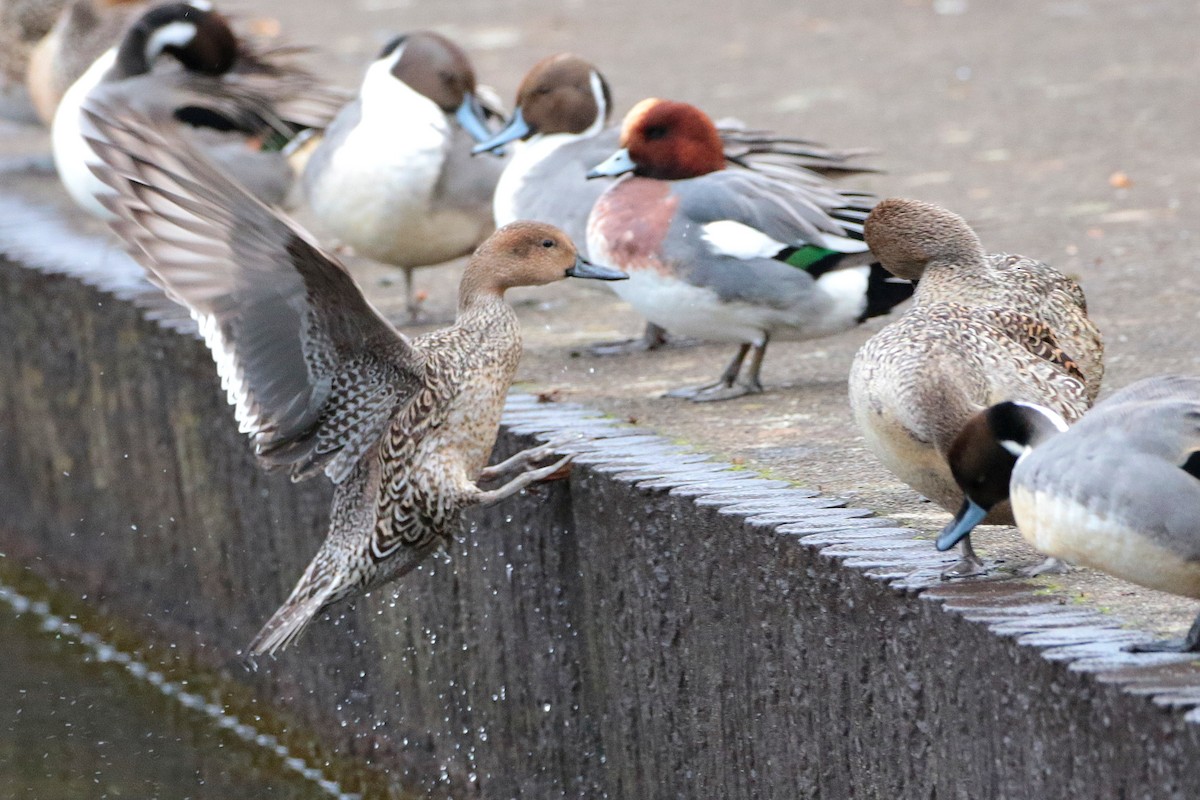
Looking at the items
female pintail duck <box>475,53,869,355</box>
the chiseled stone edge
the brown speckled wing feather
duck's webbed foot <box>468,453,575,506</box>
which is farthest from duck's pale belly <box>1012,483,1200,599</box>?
female pintail duck <box>475,53,869,355</box>

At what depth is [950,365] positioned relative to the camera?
125 inches

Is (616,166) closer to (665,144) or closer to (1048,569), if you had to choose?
(665,144)

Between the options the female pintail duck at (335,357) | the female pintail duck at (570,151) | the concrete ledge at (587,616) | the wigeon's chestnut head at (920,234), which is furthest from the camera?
the female pintail duck at (570,151)

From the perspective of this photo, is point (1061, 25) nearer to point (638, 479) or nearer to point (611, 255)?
point (611, 255)

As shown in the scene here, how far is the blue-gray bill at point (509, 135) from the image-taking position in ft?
18.1

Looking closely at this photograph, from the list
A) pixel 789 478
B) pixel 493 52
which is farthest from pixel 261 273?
pixel 493 52

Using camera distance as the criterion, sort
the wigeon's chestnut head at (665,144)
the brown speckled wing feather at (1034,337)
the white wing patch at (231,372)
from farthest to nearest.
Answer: the wigeon's chestnut head at (665,144) < the white wing patch at (231,372) < the brown speckled wing feather at (1034,337)

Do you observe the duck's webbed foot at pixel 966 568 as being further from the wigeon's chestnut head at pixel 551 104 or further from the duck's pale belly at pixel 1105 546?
the wigeon's chestnut head at pixel 551 104

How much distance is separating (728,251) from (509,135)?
3.92ft

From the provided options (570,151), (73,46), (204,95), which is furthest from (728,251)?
(73,46)

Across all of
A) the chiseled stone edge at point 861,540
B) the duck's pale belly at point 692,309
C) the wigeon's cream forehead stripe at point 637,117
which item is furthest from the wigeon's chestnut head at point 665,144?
the chiseled stone edge at point 861,540

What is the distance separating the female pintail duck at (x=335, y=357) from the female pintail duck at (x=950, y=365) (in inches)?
32.4

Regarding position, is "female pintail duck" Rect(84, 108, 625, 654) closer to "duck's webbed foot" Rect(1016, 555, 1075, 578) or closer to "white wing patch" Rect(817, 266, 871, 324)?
"white wing patch" Rect(817, 266, 871, 324)

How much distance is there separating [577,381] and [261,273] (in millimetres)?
1520
